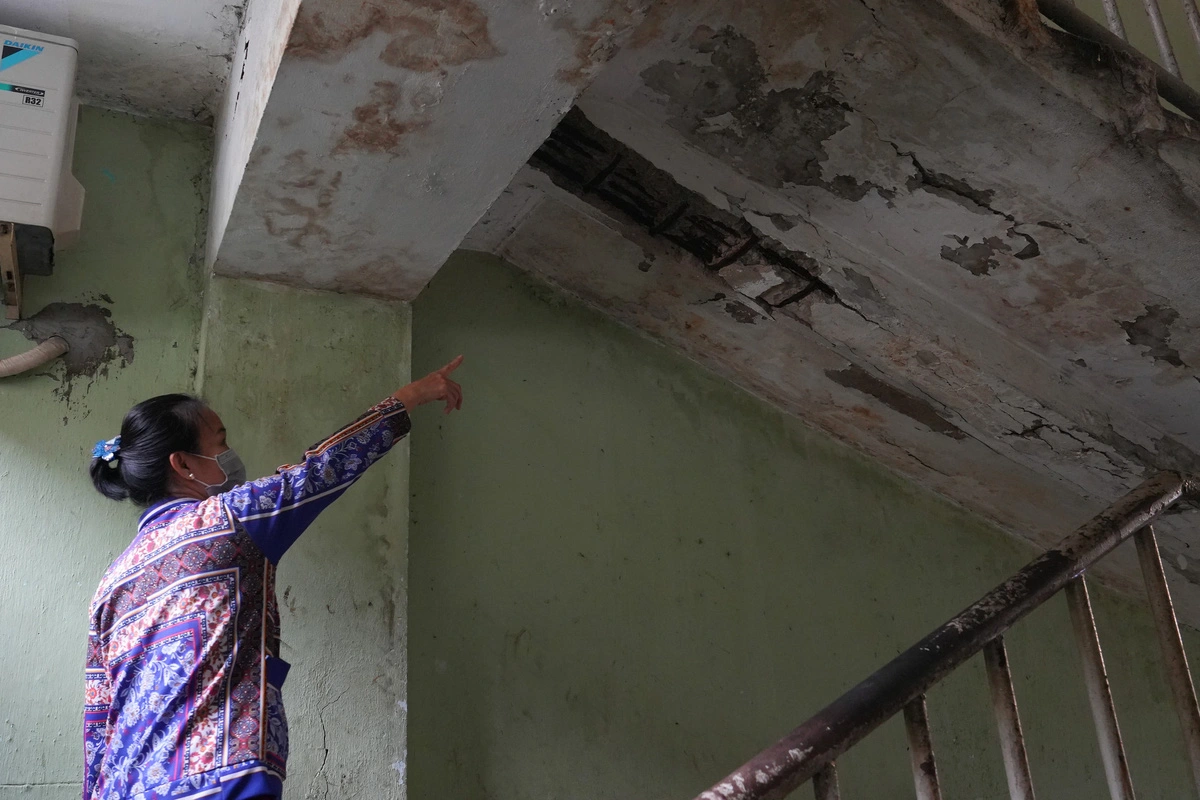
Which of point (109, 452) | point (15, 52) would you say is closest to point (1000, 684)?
point (109, 452)

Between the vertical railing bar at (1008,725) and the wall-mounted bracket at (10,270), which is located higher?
the wall-mounted bracket at (10,270)

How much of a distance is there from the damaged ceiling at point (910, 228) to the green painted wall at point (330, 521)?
67 cm

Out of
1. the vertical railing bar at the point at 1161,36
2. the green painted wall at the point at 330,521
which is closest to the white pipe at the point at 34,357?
the green painted wall at the point at 330,521

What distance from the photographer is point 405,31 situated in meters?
1.69

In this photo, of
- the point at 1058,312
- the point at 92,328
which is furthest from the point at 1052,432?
the point at 92,328

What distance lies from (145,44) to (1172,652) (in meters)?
2.53

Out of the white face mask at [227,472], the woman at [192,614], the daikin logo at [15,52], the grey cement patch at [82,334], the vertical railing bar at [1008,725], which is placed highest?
the daikin logo at [15,52]

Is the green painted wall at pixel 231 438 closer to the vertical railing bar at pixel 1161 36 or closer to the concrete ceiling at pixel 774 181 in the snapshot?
the concrete ceiling at pixel 774 181

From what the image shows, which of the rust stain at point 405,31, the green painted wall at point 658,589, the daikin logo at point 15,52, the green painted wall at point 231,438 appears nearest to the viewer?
the rust stain at point 405,31

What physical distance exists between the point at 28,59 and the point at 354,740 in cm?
173

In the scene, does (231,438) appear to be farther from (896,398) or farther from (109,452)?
(896,398)

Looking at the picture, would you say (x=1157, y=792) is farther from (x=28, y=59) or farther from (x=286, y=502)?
(x=28, y=59)

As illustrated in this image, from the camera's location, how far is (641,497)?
307 centimetres

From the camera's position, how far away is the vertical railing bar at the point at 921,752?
1418mm
